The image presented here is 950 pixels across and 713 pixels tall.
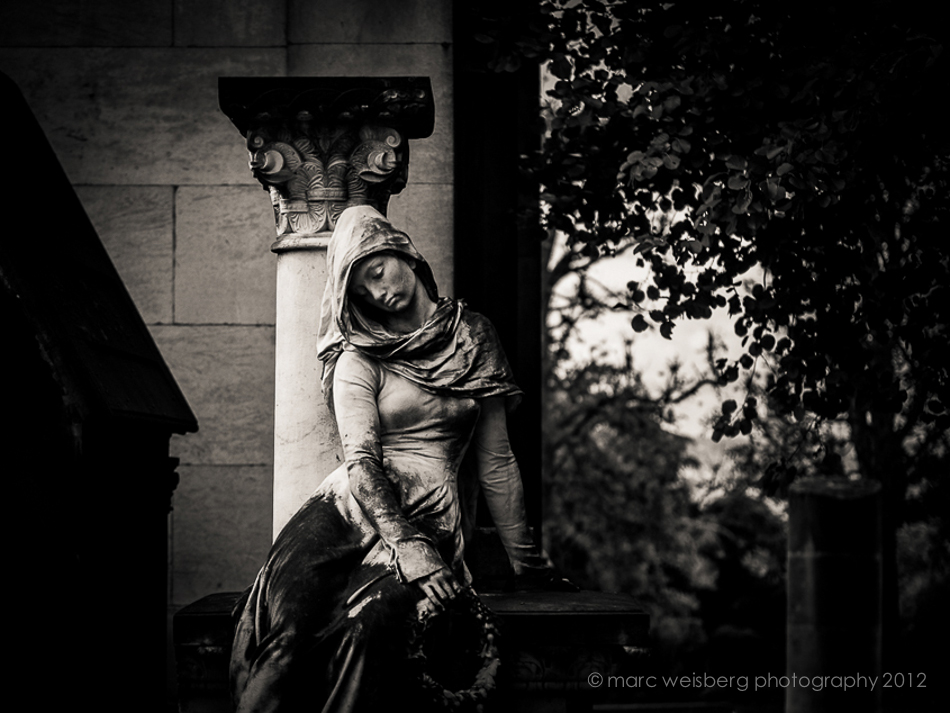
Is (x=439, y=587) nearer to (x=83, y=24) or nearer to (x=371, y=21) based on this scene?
(x=371, y=21)

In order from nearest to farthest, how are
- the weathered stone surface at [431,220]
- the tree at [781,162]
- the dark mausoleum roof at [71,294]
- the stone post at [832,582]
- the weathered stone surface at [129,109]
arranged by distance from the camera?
the dark mausoleum roof at [71,294], the tree at [781,162], the weathered stone surface at [431,220], the weathered stone surface at [129,109], the stone post at [832,582]

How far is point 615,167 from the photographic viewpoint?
7.18 m

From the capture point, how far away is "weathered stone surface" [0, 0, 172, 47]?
7516 millimetres

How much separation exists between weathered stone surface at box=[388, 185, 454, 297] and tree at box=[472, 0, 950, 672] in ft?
2.01

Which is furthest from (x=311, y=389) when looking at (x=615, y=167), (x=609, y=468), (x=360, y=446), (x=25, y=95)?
(x=609, y=468)

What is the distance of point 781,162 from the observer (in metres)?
5.88

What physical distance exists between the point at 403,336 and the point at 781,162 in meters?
2.16

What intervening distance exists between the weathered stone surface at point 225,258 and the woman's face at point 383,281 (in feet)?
8.40

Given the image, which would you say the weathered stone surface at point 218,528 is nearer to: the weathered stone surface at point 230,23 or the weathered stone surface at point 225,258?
the weathered stone surface at point 225,258

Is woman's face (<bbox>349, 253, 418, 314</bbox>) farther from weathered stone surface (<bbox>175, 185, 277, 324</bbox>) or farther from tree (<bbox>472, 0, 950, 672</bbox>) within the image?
weathered stone surface (<bbox>175, 185, 277, 324</bbox>)

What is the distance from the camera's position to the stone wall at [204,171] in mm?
7316

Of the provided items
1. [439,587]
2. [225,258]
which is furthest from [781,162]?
[225,258]

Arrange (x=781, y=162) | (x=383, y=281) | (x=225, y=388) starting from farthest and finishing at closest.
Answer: (x=225, y=388) → (x=781, y=162) → (x=383, y=281)

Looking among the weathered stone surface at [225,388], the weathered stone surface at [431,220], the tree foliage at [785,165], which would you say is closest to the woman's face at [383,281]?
the tree foliage at [785,165]
